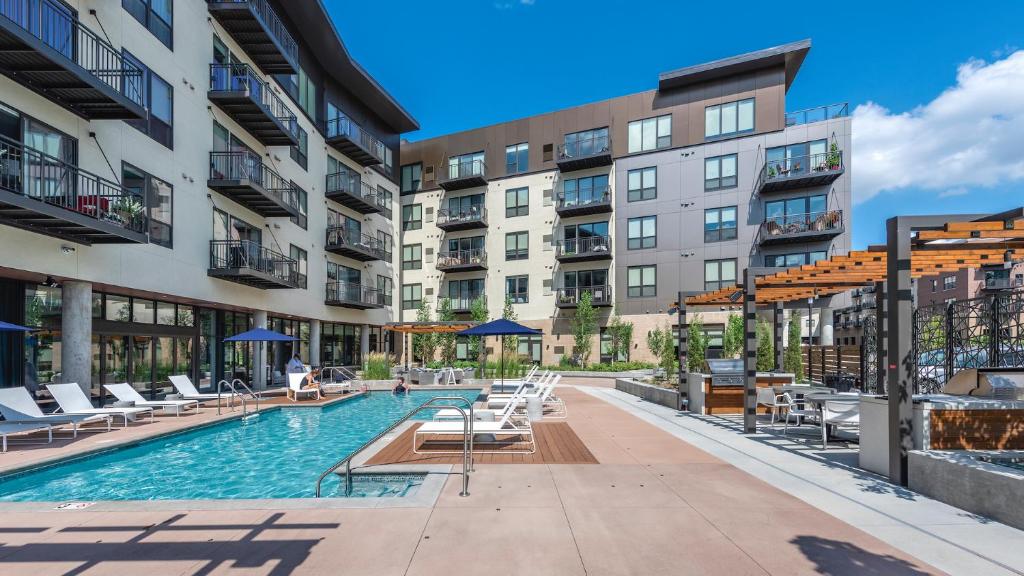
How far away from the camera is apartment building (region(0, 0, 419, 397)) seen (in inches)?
427

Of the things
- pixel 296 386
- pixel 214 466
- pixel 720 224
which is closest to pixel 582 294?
pixel 720 224

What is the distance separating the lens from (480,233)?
113ft

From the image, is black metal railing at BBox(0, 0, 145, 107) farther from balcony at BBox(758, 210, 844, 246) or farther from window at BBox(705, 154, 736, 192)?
balcony at BBox(758, 210, 844, 246)

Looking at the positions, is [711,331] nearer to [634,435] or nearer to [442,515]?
[634,435]

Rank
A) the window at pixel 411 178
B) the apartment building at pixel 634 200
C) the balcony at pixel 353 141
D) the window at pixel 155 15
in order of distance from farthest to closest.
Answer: the window at pixel 411 178
the balcony at pixel 353 141
the apartment building at pixel 634 200
the window at pixel 155 15

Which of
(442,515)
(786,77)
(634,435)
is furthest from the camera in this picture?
(786,77)

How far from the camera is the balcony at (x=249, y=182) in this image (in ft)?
56.6

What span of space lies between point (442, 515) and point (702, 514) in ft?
8.05

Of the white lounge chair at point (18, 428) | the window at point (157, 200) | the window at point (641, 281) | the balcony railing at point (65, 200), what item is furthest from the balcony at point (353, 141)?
the white lounge chair at point (18, 428)

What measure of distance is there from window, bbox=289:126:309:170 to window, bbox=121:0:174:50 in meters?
7.77

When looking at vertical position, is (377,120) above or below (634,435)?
above

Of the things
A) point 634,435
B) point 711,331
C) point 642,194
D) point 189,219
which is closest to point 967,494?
point 634,435

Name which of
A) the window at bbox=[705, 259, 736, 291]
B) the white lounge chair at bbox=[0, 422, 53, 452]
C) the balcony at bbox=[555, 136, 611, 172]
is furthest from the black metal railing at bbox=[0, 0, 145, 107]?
the window at bbox=[705, 259, 736, 291]

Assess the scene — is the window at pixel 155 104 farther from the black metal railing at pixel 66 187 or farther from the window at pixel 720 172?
the window at pixel 720 172
